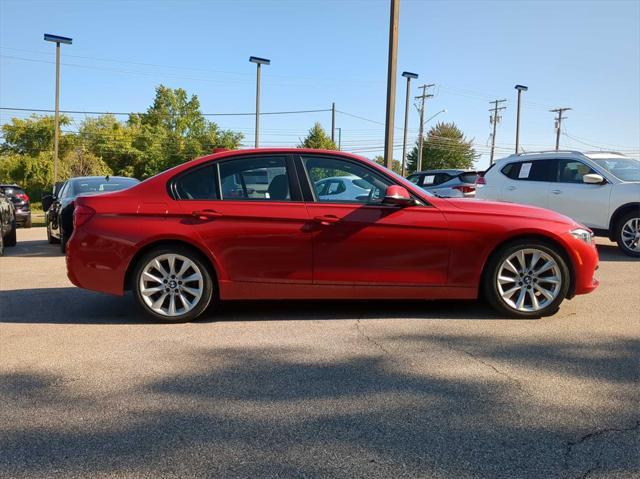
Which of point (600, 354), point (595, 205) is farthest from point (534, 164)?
point (600, 354)

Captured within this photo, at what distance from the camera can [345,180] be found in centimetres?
532

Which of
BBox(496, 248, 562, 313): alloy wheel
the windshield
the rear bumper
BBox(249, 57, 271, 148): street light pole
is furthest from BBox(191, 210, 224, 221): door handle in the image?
BBox(249, 57, 271, 148): street light pole

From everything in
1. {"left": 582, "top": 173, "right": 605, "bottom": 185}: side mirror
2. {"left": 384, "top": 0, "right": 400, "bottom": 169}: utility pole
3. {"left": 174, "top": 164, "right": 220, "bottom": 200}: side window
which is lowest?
{"left": 174, "top": 164, "right": 220, "bottom": 200}: side window

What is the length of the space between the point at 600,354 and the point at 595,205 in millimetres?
6431

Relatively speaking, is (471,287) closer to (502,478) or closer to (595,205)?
(502,478)

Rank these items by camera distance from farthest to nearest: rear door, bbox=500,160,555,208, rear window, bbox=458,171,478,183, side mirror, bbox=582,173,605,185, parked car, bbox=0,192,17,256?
rear window, bbox=458,171,478,183
parked car, bbox=0,192,17,256
rear door, bbox=500,160,555,208
side mirror, bbox=582,173,605,185

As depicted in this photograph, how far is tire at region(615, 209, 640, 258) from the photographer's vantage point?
9.59 m

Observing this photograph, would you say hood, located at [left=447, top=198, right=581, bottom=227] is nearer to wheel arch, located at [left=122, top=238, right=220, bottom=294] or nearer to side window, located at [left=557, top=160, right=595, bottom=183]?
wheel arch, located at [left=122, top=238, right=220, bottom=294]

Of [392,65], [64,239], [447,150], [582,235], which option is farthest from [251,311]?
[447,150]

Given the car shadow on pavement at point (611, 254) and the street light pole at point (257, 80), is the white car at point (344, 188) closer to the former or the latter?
the car shadow on pavement at point (611, 254)

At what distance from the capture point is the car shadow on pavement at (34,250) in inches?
426

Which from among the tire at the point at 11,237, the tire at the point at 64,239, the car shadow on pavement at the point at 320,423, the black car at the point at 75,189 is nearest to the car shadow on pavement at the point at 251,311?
the tire at the point at 64,239

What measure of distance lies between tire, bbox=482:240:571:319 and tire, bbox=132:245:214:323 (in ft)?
8.47

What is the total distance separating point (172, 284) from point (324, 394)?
2283 mm
